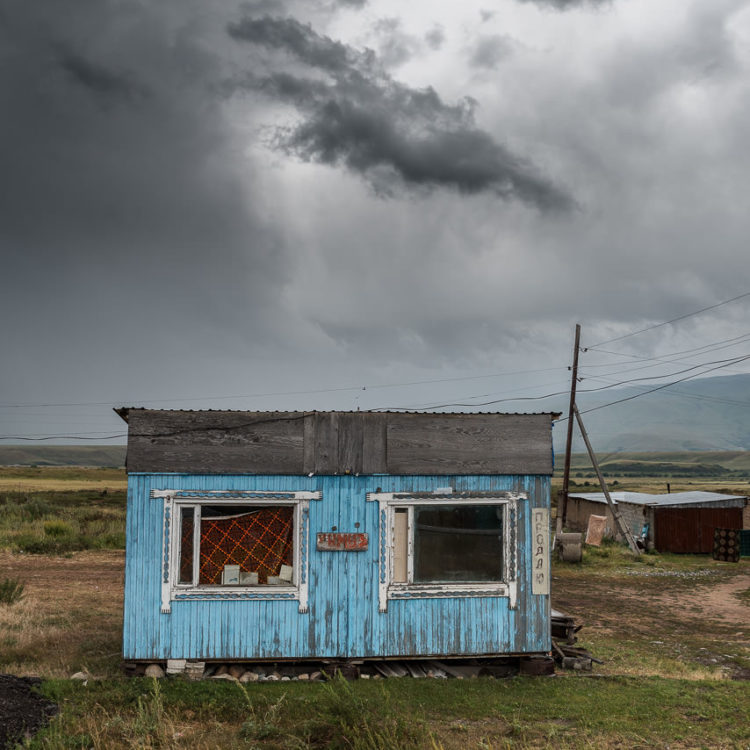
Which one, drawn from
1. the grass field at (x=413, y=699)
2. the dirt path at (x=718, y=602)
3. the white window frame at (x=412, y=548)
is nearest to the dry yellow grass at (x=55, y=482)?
the dirt path at (x=718, y=602)

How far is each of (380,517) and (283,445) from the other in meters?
1.93

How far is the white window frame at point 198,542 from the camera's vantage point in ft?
37.2

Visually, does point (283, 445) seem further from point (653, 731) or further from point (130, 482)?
point (653, 731)

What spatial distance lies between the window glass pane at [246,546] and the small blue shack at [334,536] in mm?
19

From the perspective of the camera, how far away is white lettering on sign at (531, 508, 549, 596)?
39.6ft

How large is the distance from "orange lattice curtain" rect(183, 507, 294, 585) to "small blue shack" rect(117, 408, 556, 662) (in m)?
0.02

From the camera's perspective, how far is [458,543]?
12.0 m

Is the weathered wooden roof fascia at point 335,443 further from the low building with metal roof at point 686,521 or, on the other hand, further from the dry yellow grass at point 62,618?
the low building with metal roof at point 686,521

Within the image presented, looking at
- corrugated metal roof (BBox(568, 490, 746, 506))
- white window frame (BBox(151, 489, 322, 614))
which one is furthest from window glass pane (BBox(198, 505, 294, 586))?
corrugated metal roof (BBox(568, 490, 746, 506))

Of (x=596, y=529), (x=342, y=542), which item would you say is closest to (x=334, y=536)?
(x=342, y=542)

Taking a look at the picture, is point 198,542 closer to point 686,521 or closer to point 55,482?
point 686,521

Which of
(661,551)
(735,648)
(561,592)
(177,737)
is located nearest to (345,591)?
(177,737)

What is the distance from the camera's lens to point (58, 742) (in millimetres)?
8234

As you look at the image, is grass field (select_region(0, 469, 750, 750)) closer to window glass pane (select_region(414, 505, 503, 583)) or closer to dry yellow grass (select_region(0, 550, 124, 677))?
dry yellow grass (select_region(0, 550, 124, 677))
